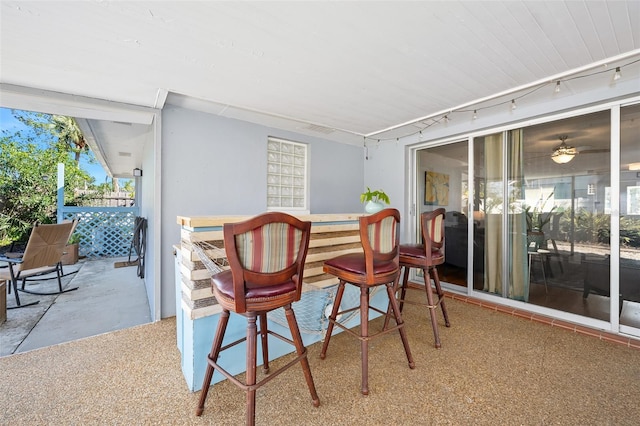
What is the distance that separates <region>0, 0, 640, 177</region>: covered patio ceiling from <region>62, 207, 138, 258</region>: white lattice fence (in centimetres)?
473

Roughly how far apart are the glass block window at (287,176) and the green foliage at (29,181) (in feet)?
19.3

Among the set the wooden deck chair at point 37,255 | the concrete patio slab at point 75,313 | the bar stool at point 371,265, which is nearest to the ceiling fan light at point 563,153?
the bar stool at point 371,265

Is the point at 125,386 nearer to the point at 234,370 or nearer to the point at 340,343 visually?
the point at 234,370

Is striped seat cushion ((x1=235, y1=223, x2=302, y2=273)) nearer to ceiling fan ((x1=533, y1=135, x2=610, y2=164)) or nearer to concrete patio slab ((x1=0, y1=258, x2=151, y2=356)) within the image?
concrete patio slab ((x1=0, y1=258, x2=151, y2=356))

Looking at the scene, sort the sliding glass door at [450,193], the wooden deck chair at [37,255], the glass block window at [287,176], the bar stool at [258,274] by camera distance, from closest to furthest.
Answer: the bar stool at [258,274] → the wooden deck chair at [37,255] → the sliding glass door at [450,193] → the glass block window at [287,176]

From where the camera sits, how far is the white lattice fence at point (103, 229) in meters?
5.75

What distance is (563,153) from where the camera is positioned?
2625 mm

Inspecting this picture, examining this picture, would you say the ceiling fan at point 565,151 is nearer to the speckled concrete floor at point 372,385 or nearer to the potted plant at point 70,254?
the speckled concrete floor at point 372,385

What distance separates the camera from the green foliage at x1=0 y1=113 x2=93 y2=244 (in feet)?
18.8

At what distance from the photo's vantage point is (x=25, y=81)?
6.88ft

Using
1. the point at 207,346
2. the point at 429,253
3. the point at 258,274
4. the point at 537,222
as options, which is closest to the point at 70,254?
the point at 207,346

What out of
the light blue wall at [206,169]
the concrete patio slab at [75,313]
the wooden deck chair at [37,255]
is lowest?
the concrete patio slab at [75,313]

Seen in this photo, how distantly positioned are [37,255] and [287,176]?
128 inches

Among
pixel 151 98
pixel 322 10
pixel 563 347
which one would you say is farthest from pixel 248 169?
pixel 563 347
